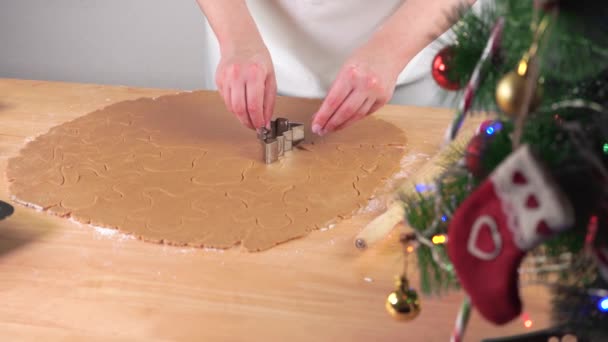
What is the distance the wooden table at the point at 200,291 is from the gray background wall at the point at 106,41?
1.36 meters

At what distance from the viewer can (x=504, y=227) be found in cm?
31

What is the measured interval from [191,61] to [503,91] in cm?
186

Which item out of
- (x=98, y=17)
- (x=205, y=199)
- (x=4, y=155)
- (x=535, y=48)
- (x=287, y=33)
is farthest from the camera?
(x=98, y=17)

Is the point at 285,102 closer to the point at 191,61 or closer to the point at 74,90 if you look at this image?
the point at 74,90

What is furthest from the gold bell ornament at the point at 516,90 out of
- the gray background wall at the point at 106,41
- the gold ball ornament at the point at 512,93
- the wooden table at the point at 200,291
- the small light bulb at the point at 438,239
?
the gray background wall at the point at 106,41

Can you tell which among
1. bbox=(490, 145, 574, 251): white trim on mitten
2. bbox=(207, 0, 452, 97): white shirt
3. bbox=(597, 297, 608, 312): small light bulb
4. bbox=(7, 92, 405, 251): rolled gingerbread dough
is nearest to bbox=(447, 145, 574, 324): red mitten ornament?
bbox=(490, 145, 574, 251): white trim on mitten

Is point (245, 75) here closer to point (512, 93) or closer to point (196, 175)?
point (196, 175)

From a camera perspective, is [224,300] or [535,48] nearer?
[535,48]

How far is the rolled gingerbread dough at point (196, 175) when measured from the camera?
726mm

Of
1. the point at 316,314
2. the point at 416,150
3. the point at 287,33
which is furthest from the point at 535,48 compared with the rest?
the point at 287,33

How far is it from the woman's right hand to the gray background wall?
3.62ft

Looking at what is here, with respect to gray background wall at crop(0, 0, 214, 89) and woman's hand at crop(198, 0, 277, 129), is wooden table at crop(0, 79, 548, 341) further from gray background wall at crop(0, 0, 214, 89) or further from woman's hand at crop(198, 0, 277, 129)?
gray background wall at crop(0, 0, 214, 89)

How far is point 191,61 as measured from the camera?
2072 mm

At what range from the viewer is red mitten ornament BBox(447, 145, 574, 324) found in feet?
0.93
